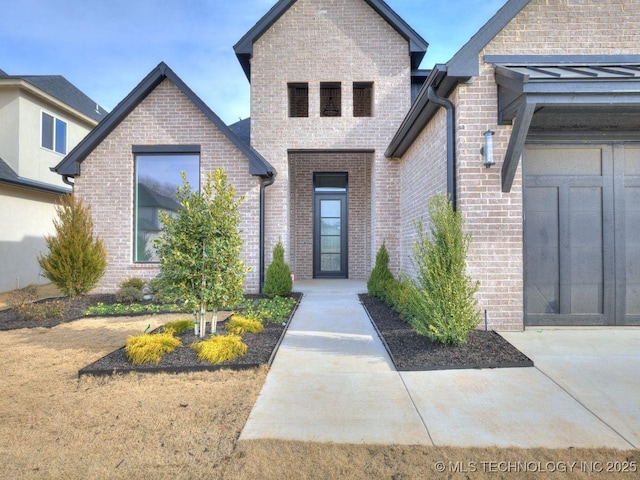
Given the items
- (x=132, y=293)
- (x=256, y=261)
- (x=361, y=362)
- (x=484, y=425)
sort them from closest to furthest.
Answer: (x=484, y=425)
(x=361, y=362)
(x=132, y=293)
(x=256, y=261)

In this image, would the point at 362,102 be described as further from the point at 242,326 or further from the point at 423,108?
the point at 242,326

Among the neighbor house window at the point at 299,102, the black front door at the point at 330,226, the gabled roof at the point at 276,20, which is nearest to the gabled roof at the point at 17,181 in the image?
the gabled roof at the point at 276,20

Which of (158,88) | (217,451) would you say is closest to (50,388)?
(217,451)

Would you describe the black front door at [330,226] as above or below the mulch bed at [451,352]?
above

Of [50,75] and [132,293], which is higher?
[50,75]

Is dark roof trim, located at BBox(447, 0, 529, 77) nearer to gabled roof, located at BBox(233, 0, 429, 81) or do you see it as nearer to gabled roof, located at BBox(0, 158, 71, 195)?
gabled roof, located at BBox(233, 0, 429, 81)

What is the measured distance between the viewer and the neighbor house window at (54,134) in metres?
13.3

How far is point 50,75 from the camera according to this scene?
1573 centimetres

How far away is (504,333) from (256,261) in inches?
226

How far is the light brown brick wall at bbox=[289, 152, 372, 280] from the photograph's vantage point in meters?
12.4

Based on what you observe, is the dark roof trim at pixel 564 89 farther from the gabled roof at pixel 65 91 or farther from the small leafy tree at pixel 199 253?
the gabled roof at pixel 65 91

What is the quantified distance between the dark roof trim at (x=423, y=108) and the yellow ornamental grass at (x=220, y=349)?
4476mm

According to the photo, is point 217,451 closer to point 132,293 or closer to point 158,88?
point 132,293

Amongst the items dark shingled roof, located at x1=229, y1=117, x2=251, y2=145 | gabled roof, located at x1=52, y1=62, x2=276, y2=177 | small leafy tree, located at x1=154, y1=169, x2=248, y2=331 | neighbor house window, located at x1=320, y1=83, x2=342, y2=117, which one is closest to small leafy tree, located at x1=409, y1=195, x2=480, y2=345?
small leafy tree, located at x1=154, y1=169, x2=248, y2=331
